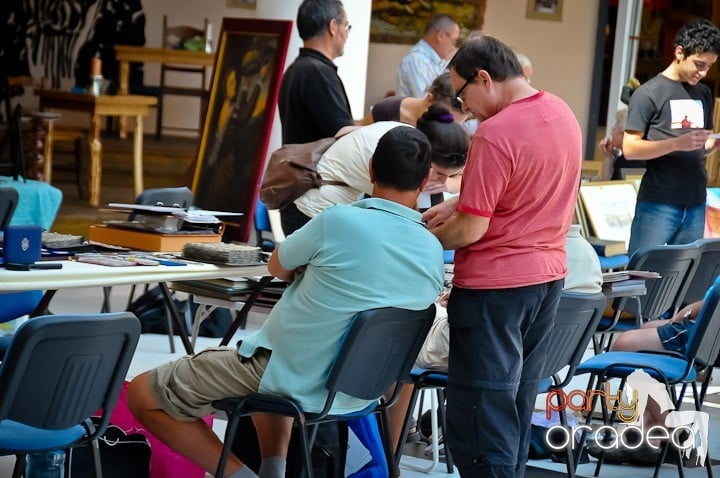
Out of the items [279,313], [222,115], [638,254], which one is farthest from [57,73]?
[279,313]

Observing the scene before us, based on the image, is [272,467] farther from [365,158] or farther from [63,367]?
[365,158]

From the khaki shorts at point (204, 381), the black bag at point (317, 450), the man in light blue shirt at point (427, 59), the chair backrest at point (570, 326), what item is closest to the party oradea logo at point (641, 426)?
the chair backrest at point (570, 326)

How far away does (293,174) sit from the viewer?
453cm

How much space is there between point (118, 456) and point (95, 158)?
6.81 m

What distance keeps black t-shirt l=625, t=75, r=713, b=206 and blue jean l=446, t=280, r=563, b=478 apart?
8.63ft

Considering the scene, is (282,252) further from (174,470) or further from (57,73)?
(57,73)

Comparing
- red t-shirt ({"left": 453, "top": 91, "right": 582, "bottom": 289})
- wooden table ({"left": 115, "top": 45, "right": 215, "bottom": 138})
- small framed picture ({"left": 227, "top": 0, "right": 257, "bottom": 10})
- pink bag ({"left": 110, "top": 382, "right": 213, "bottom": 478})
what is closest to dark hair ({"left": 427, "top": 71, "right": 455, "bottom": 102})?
red t-shirt ({"left": 453, "top": 91, "right": 582, "bottom": 289})

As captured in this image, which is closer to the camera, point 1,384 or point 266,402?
point 1,384

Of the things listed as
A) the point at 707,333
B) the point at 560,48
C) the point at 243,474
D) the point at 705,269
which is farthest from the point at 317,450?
the point at 560,48

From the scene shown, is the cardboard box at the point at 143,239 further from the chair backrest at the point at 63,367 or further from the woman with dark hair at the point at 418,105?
the chair backrest at the point at 63,367

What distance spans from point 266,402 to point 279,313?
256 mm

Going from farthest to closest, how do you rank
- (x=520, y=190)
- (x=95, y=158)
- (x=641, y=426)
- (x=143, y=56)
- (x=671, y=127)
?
1. (x=143, y=56)
2. (x=95, y=158)
3. (x=671, y=127)
4. (x=641, y=426)
5. (x=520, y=190)

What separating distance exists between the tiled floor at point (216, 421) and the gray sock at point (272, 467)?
851mm

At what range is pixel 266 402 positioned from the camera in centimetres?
349
